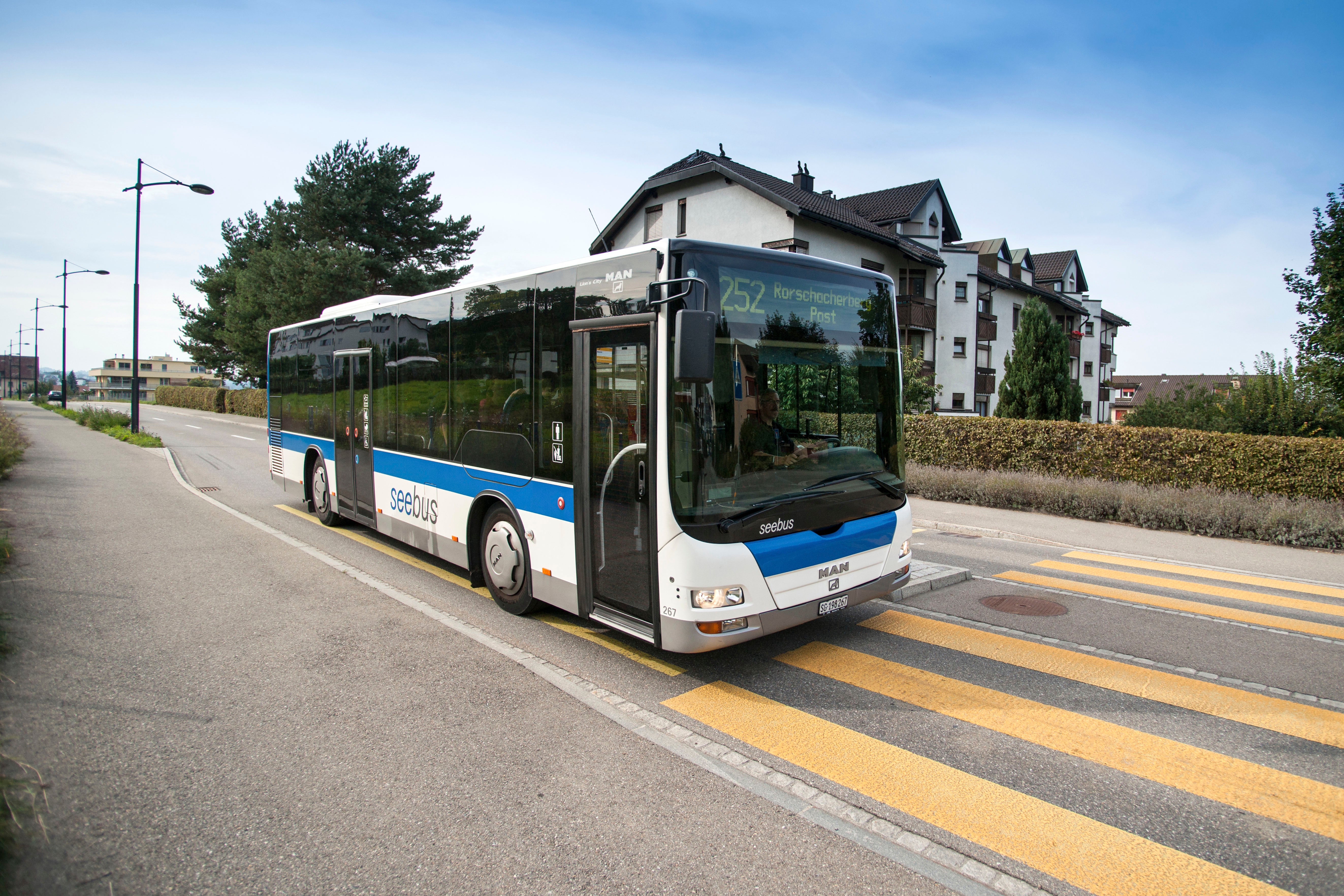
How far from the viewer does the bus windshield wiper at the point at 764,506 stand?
15.2ft

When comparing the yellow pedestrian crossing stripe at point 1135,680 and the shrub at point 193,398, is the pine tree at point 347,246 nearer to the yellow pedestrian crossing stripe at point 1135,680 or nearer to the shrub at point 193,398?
the shrub at point 193,398

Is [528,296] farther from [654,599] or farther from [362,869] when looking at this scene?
[362,869]

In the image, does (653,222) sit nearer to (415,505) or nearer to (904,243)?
(904,243)

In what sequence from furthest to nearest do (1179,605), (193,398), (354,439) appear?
(193,398), (354,439), (1179,605)

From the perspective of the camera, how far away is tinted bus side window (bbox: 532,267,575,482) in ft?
18.5

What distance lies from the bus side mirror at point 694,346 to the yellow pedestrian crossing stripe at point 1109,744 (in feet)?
7.85

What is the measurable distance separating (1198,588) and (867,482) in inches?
200

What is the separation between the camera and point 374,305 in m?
9.35

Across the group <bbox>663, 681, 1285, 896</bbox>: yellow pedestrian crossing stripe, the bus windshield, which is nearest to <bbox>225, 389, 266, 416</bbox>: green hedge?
the bus windshield

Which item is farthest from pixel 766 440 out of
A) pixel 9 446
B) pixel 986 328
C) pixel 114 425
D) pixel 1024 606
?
pixel 986 328

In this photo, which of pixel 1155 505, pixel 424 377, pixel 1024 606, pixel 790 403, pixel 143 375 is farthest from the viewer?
pixel 143 375

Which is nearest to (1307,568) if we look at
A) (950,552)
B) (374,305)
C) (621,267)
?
(950,552)

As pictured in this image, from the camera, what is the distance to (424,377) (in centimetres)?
784

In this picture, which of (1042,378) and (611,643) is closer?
(611,643)
